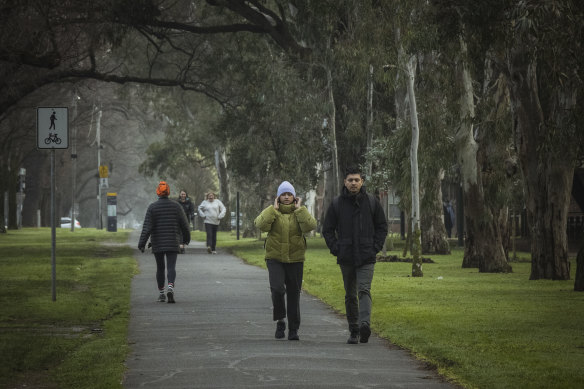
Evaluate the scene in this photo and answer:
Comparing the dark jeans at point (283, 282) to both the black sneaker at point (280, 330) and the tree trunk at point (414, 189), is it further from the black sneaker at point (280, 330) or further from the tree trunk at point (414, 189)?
the tree trunk at point (414, 189)

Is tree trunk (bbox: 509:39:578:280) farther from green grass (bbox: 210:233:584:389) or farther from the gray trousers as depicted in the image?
the gray trousers

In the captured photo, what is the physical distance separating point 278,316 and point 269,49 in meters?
28.4

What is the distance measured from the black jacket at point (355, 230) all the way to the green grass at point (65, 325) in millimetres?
2461

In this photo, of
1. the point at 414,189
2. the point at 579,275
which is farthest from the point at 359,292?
the point at 414,189

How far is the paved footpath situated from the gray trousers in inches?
11.6

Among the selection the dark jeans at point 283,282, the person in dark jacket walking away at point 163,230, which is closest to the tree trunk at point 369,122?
the person in dark jacket walking away at point 163,230

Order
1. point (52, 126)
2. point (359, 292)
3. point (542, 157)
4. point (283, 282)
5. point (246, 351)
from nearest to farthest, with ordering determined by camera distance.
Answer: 1. point (246, 351)
2. point (359, 292)
3. point (283, 282)
4. point (52, 126)
5. point (542, 157)

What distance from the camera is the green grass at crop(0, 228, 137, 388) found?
10.7 metres

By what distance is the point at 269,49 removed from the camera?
41.1 meters

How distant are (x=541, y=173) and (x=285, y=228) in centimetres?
1177

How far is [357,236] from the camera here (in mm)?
12820

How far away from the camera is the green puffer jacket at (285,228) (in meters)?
13.4

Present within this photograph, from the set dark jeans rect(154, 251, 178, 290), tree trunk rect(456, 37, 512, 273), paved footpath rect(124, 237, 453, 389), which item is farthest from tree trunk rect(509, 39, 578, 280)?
dark jeans rect(154, 251, 178, 290)

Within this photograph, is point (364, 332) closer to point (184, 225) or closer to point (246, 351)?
point (246, 351)
